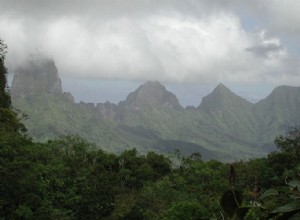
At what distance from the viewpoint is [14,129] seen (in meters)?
85.8

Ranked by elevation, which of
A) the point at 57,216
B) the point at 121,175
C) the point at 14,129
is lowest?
the point at 57,216

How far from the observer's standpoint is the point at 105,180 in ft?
288

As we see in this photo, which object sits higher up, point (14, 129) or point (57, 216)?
point (14, 129)

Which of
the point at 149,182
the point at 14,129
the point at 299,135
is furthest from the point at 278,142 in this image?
the point at 14,129

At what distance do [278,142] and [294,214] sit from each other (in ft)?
306

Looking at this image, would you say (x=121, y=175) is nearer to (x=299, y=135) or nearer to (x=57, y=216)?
(x=57, y=216)

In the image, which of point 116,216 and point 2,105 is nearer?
point 116,216

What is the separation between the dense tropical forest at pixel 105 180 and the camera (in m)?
59.8

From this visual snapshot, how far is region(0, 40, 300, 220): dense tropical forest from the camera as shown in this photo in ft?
196

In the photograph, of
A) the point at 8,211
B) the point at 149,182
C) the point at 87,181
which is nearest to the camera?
the point at 8,211

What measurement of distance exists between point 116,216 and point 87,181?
17.8 metres

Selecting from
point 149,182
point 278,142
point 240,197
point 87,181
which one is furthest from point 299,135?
point 240,197

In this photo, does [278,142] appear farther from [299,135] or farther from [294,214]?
[294,214]

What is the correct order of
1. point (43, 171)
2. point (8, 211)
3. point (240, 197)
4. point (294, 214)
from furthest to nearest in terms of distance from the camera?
point (43, 171)
point (8, 211)
point (240, 197)
point (294, 214)
